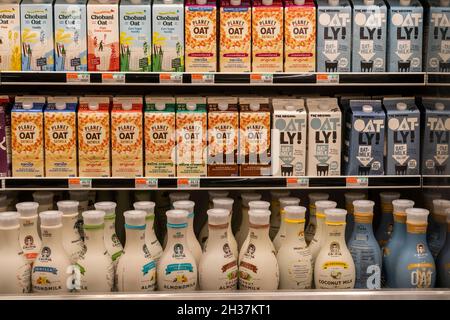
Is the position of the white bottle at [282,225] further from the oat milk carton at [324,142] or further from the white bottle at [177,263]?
the white bottle at [177,263]

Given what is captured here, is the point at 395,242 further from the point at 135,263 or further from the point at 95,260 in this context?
the point at 95,260

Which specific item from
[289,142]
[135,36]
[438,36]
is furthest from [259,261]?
[438,36]

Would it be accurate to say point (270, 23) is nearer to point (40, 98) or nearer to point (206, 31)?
point (206, 31)

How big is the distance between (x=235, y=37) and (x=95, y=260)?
110cm

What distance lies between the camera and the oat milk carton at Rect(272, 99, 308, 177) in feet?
9.49

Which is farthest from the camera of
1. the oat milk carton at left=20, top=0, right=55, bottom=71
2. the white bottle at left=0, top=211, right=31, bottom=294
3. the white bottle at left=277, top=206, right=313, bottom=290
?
the oat milk carton at left=20, top=0, right=55, bottom=71

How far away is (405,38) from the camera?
2895 millimetres

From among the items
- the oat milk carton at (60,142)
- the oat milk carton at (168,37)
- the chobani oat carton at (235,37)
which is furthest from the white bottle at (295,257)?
the oat milk carton at (60,142)

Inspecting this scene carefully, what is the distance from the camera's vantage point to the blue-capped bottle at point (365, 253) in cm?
271

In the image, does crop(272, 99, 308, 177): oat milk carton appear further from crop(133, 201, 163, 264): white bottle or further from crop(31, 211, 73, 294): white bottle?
crop(31, 211, 73, 294): white bottle

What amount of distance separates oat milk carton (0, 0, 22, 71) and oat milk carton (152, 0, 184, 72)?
0.58m

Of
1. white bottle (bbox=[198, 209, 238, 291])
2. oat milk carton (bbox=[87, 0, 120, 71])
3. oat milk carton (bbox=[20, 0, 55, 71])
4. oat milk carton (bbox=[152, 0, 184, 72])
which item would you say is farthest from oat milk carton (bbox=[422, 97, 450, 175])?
oat milk carton (bbox=[20, 0, 55, 71])

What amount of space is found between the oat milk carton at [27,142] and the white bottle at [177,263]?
0.68m

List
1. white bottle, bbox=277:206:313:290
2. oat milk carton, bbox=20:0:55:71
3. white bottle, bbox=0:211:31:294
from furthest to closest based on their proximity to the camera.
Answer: oat milk carton, bbox=20:0:55:71
white bottle, bbox=277:206:313:290
white bottle, bbox=0:211:31:294
